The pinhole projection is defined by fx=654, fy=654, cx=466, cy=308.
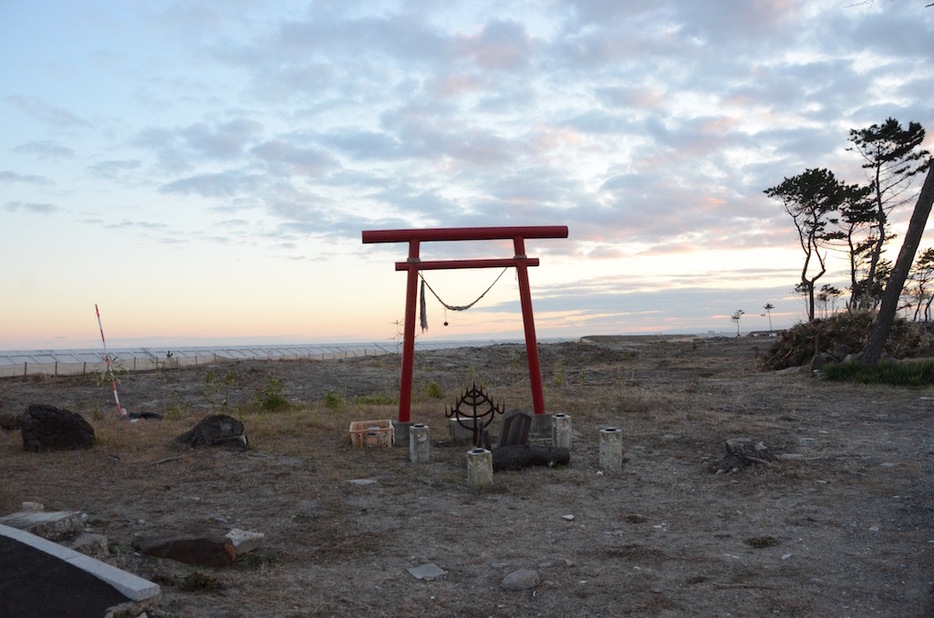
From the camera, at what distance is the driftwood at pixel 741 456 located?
8453 millimetres

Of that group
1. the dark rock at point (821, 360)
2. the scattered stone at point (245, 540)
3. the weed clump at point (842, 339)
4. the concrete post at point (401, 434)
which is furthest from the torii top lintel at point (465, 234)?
the weed clump at point (842, 339)

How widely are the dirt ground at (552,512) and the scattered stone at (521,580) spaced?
0.26 feet

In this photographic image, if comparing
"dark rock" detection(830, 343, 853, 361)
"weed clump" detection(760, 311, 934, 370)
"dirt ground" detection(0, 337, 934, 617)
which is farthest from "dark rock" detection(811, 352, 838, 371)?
"dirt ground" detection(0, 337, 934, 617)

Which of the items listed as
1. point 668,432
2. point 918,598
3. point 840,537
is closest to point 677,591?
point 918,598

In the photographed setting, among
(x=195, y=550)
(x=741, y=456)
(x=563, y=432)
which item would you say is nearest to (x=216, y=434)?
(x=195, y=550)

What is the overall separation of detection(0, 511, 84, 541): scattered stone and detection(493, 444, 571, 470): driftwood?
4.94 m

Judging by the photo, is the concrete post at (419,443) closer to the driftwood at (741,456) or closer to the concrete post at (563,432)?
the concrete post at (563,432)

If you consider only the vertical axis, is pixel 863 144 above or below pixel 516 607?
above

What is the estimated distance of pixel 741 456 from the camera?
858 centimetres

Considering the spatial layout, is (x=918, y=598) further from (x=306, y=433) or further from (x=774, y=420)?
(x=306, y=433)

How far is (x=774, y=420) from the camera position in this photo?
39.1ft

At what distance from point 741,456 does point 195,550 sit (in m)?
6.66

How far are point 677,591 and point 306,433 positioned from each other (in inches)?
312

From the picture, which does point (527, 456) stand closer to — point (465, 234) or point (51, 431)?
point (465, 234)
